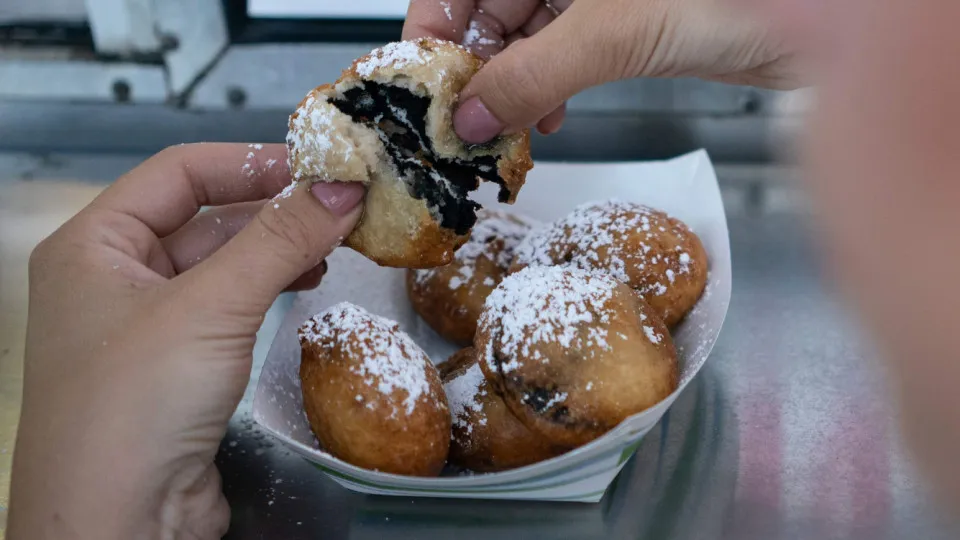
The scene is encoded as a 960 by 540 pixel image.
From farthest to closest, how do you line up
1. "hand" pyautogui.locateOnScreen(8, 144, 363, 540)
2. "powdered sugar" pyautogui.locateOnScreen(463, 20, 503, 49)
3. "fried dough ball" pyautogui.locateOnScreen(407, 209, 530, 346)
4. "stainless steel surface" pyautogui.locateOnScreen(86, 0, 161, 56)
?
"stainless steel surface" pyautogui.locateOnScreen(86, 0, 161, 56) < "powdered sugar" pyautogui.locateOnScreen(463, 20, 503, 49) < "fried dough ball" pyautogui.locateOnScreen(407, 209, 530, 346) < "hand" pyautogui.locateOnScreen(8, 144, 363, 540)

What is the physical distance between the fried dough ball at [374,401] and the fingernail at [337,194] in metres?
0.12

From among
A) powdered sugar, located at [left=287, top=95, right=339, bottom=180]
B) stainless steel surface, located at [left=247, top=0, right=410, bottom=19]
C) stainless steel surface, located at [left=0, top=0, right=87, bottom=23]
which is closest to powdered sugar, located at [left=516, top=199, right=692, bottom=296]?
powdered sugar, located at [left=287, top=95, right=339, bottom=180]

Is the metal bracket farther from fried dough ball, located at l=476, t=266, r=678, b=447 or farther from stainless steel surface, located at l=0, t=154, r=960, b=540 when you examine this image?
fried dough ball, located at l=476, t=266, r=678, b=447

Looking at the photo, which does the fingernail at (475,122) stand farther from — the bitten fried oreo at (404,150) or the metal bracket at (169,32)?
the metal bracket at (169,32)

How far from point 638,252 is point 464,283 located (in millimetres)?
226

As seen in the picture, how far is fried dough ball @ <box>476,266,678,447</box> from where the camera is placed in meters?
0.72

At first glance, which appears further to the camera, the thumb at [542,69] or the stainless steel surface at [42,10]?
the stainless steel surface at [42,10]

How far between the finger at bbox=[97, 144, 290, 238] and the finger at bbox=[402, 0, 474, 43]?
0.24 meters

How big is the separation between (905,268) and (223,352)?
548mm

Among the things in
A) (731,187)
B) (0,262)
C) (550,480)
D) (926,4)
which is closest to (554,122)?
(731,187)

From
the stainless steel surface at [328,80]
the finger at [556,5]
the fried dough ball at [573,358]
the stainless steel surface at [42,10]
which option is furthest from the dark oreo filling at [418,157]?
the stainless steel surface at [42,10]

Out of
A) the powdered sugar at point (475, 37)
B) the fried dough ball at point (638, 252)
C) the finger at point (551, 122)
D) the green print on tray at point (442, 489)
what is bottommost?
the green print on tray at point (442, 489)

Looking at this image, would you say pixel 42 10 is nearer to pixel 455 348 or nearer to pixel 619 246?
pixel 455 348

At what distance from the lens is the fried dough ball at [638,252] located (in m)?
0.90
